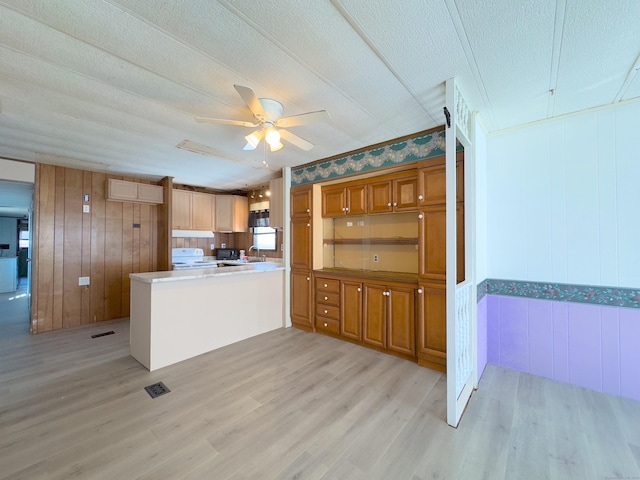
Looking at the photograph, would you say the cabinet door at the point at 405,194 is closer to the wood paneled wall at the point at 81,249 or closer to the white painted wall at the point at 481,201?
the white painted wall at the point at 481,201

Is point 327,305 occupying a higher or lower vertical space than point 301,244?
lower

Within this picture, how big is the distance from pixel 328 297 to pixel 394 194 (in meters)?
1.63

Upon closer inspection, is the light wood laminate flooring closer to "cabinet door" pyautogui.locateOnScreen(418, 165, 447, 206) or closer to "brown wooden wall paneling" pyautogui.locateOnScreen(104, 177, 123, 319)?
"brown wooden wall paneling" pyautogui.locateOnScreen(104, 177, 123, 319)

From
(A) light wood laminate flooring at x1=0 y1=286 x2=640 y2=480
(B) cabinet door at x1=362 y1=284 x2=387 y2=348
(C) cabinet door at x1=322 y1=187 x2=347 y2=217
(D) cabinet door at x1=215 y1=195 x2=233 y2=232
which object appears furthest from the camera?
(D) cabinet door at x1=215 y1=195 x2=233 y2=232

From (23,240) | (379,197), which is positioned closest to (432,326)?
(379,197)

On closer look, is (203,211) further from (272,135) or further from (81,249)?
(272,135)

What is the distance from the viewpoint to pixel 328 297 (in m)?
3.68

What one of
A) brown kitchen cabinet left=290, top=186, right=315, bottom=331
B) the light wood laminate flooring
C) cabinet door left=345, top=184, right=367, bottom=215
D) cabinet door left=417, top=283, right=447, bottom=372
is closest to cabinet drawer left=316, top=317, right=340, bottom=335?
brown kitchen cabinet left=290, top=186, right=315, bottom=331

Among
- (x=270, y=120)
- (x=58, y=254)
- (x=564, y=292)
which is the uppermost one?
(x=270, y=120)

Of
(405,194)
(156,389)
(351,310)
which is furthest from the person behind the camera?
(351,310)

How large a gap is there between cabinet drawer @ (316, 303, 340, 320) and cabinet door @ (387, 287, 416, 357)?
30.0 inches

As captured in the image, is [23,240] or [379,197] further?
[23,240]

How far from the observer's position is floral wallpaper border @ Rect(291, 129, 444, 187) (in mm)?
2777

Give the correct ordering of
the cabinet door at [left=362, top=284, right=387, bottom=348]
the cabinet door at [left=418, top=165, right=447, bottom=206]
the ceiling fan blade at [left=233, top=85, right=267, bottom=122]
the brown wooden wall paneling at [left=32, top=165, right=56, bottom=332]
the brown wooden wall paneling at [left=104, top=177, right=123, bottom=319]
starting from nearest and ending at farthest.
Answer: the ceiling fan blade at [left=233, top=85, right=267, bottom=122] < the cabinet door at [left=418, top=165, right=447, bottom=206] < the cabinet door at [left=362, top=284, right=387, bottom=348] < the brown wooden wall paneling at [left=32, top=165, right=56, bottom=332] < the brown wooden wall paneling at [left=104, top=177, right=123, bottom=319]
